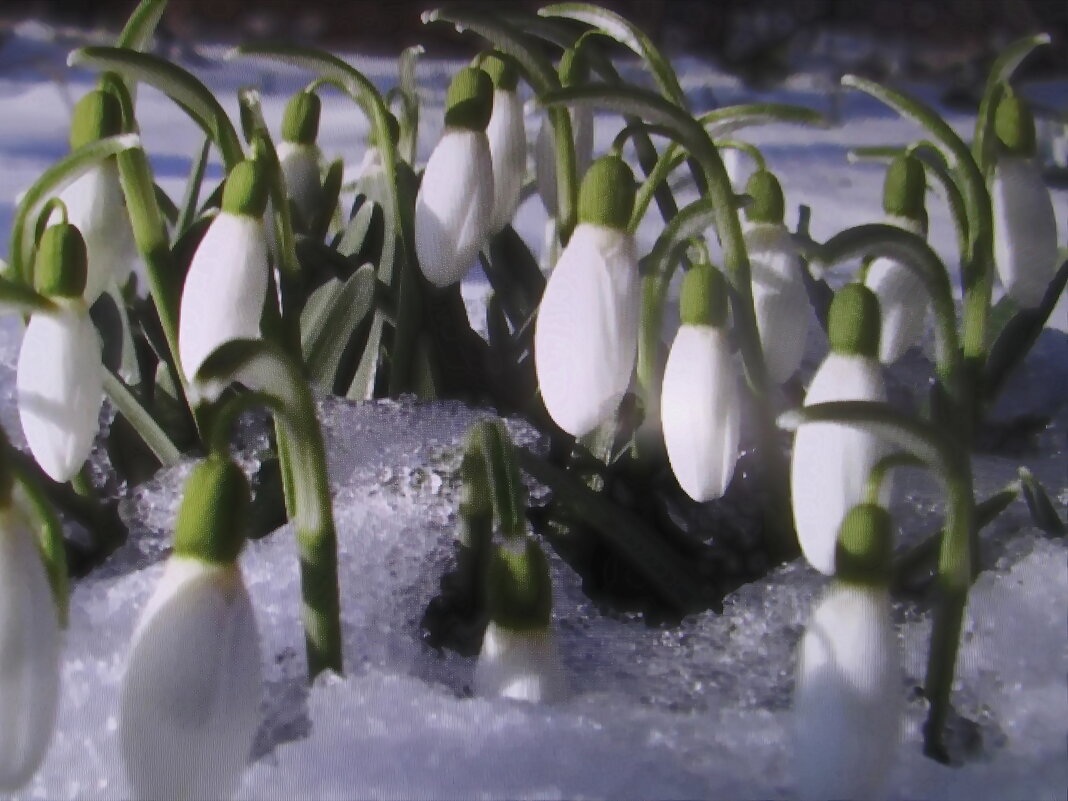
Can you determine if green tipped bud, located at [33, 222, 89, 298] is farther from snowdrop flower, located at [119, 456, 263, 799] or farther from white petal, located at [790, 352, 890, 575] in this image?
white petal, located at [790, 352, 890, 575]

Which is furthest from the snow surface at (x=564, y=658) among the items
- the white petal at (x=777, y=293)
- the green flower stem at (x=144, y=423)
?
the white petal at (x=777, y=293)

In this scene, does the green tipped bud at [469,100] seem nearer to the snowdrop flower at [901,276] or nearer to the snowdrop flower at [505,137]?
the snowdrop flower at [505,137]

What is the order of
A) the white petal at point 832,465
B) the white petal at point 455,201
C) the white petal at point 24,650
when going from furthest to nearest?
the white petal at point 455,201, the white petal at point 832,465, the white petal at point 24,650

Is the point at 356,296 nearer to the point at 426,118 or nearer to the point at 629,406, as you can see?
the point at 629,406

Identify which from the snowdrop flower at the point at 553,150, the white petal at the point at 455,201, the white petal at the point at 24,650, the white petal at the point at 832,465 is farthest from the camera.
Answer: the snowdrop flower at the point at 553,150

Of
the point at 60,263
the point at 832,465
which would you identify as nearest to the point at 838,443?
the point at 832,465

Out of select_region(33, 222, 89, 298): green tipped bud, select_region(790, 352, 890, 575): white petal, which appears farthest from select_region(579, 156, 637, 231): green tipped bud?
select_region(33, 222, 89, 298): green tipped bud

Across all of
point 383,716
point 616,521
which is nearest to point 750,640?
point 616,521
